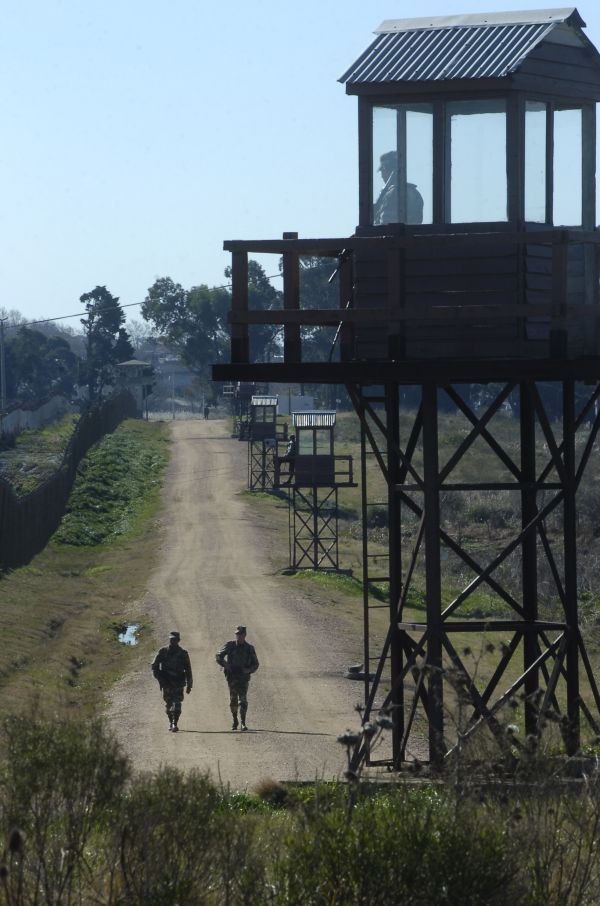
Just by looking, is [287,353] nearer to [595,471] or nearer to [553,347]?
[553,347]

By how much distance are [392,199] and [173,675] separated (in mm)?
9125

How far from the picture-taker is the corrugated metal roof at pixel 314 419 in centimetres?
4378

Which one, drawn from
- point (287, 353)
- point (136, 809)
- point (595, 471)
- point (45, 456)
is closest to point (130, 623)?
point (287, 353)

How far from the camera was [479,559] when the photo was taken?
48.0m

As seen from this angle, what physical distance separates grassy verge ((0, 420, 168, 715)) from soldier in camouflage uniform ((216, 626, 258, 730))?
2.35 m

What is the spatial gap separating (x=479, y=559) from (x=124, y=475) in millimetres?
26102

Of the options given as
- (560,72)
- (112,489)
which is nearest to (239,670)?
(560,72)

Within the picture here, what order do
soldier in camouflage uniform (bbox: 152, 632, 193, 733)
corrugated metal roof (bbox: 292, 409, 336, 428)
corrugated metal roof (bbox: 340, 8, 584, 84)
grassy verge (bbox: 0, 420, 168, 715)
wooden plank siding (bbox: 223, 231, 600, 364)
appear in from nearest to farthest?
wooden plank siding (bbox: 223, 231, 600, 364) → corrugated metal roof (bbox: 340, 8, 584, 84) → soldier in camouflage uniform (bbox: 152, 632, 193, 733) → grassy verge (bbox: 0, 420, 168, 715) → corrugated metal roof (bbox: 292, 409, 336, 428)

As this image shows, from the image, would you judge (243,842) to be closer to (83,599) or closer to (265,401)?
(83,599)

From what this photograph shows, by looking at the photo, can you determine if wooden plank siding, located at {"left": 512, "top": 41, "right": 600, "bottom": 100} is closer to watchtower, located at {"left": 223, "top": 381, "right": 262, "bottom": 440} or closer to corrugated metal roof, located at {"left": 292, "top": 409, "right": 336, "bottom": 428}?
corrugated metal roof, located at {"left": 292, "top": 409, "right": 336, "bottom": 428}

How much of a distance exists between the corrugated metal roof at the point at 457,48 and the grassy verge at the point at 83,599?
6.51 m

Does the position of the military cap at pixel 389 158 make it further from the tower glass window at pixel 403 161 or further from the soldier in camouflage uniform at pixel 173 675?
the soldier in camouflage uniform at pixel 173 675

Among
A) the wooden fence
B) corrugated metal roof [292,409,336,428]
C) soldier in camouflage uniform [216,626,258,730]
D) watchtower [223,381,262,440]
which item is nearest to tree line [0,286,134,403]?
watchtower [223,381,262,440]

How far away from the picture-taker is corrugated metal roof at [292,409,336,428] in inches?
1724
